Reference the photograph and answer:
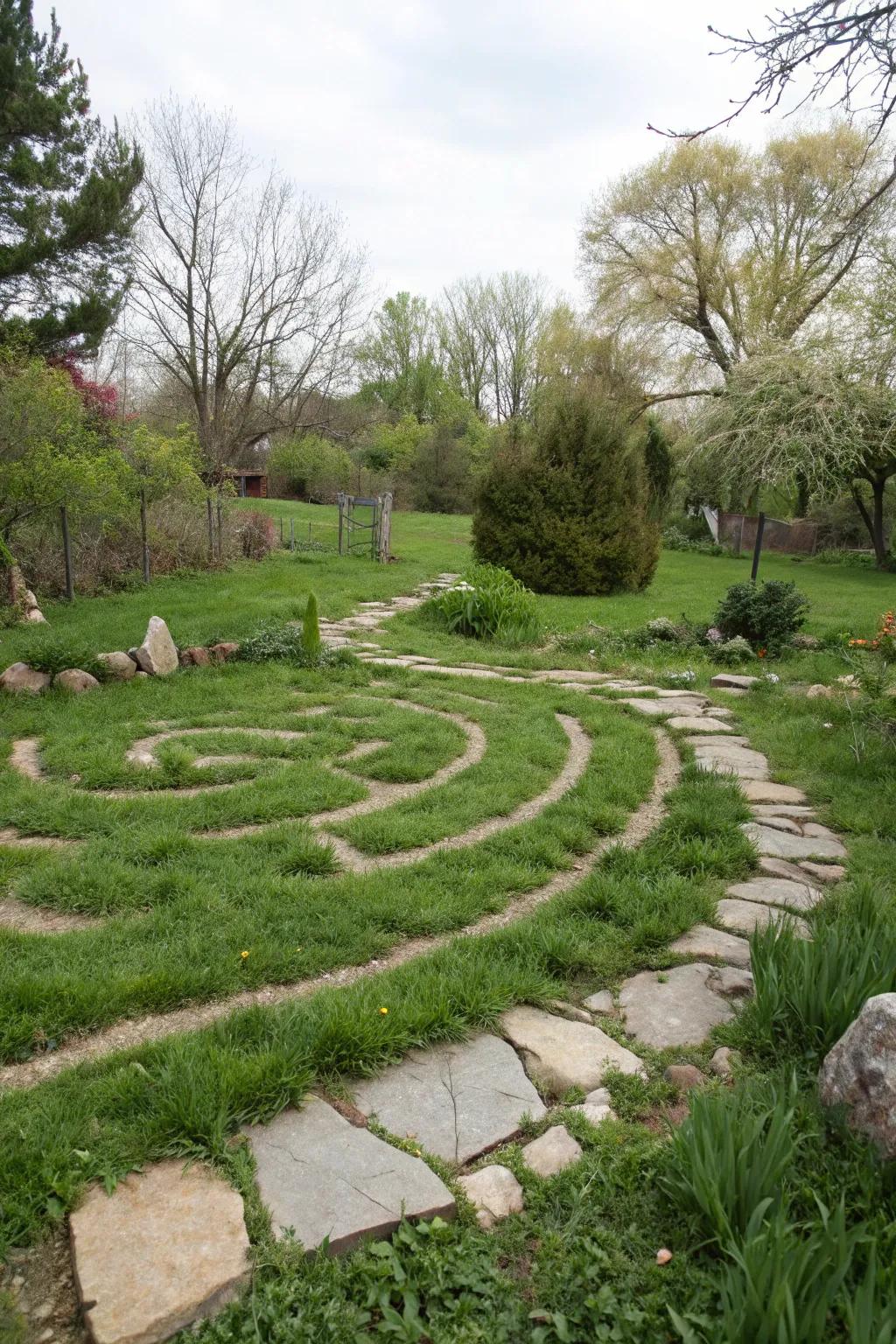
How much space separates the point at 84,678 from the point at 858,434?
508 inches

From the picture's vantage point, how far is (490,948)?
9.47 ft

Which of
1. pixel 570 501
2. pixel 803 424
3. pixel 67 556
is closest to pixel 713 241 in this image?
pixel 803 424

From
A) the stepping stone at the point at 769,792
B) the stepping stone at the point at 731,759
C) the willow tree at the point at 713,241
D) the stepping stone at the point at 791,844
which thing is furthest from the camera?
the willow tree at the point at 713,241

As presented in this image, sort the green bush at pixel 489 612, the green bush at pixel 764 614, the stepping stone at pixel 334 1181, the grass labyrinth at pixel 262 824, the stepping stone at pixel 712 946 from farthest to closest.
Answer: the green bush at pixel 489 612
the green bush at pixel 764 614
the stepping stone at pixel 712 946
the grass labyrinth at pixel 262 824
the stepping stone at pixel 334 1181

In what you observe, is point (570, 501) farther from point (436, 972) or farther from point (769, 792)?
point (436, 972)

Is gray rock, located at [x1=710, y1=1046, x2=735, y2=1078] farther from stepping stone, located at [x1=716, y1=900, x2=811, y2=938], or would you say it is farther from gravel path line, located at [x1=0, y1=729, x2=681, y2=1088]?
gravel path line, located at [x1=0, y1=729, x2=681, y2=1088]

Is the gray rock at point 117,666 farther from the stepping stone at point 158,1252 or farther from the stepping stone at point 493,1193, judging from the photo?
the stepping stone at point 493,1193

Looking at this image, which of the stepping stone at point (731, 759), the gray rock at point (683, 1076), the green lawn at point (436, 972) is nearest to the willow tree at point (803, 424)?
the green lawn at point (436, 972)

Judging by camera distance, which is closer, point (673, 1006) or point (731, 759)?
point (673, 1006)

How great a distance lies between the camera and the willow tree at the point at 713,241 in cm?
2189

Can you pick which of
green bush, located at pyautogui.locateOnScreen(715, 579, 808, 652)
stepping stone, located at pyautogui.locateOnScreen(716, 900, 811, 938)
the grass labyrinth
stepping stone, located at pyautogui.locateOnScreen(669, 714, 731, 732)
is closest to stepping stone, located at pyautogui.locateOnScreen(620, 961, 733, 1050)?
stepping stone, located at pyautogui.locateOnScreen(716, 900, 811, 938)

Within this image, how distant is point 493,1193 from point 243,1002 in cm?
107

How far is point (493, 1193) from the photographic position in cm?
185

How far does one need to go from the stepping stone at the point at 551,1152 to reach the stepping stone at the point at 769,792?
2.85m
